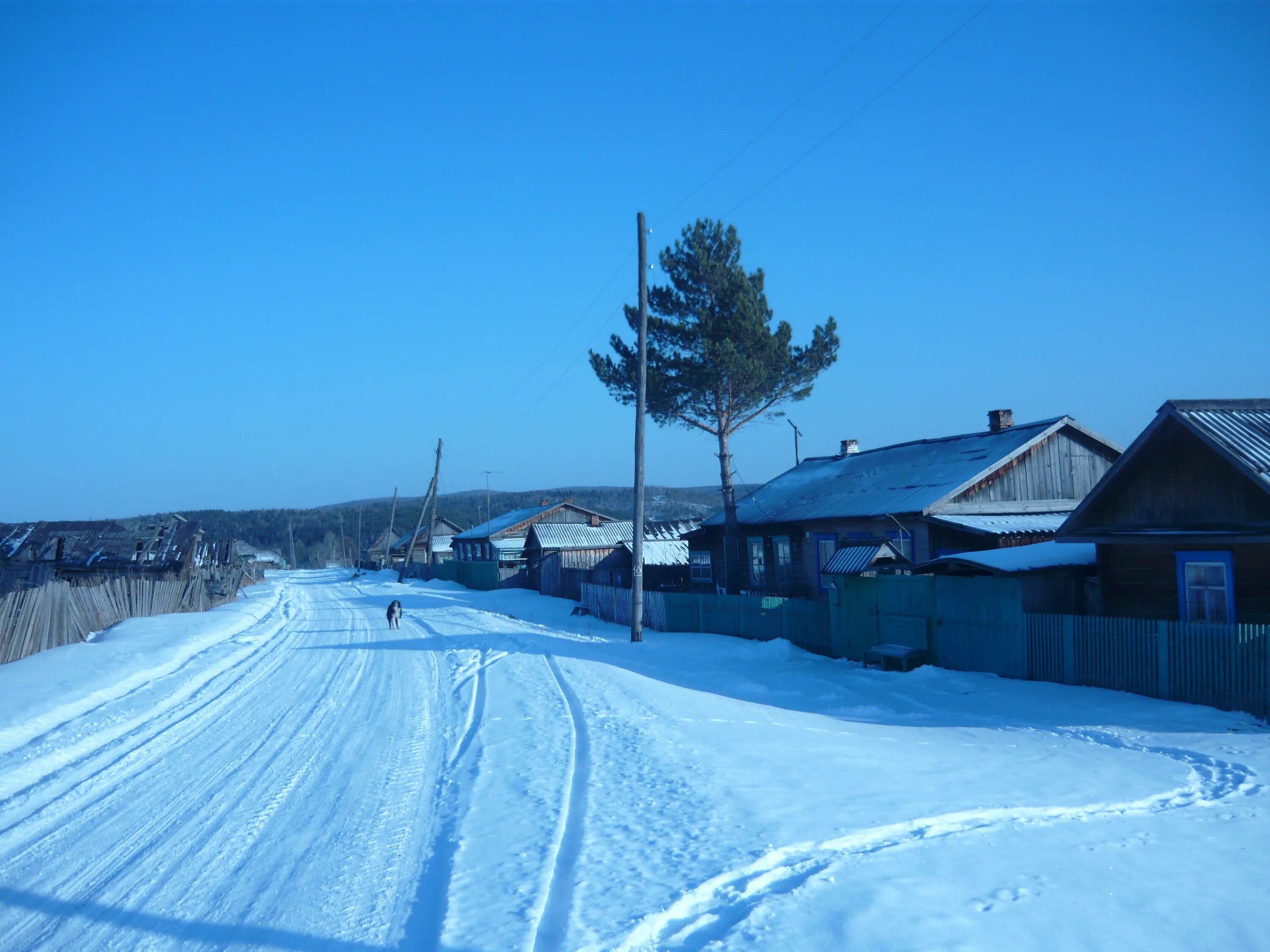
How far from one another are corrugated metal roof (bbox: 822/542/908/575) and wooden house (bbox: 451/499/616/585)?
116 feet

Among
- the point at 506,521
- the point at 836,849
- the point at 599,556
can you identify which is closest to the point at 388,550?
the point at 506,521

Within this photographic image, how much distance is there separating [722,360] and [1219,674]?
17079 millimetres

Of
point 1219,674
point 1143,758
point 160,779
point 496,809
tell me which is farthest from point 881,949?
point 1219,674

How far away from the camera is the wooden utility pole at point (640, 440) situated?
2138 cm

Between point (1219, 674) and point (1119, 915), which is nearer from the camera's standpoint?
point (1119, 915)

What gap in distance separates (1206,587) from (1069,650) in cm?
238

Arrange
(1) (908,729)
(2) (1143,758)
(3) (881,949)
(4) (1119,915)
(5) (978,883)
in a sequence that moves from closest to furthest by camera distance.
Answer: (3) (881,949) → (4) (1119,915) → (5) (978,883) → (2) (1143,758) → (1) (908,729)

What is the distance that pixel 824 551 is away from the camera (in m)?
25.7

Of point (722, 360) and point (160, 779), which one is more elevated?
point (722, 360)

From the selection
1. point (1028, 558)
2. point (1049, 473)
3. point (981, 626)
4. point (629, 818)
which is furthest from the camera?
point (1049, 473)

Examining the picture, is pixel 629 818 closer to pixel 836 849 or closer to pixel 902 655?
pixel 836 849

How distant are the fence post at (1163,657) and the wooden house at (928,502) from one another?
21.4ft

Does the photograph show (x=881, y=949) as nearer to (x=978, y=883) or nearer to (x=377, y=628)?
(x=978, y=883)

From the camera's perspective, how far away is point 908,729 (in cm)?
1191
